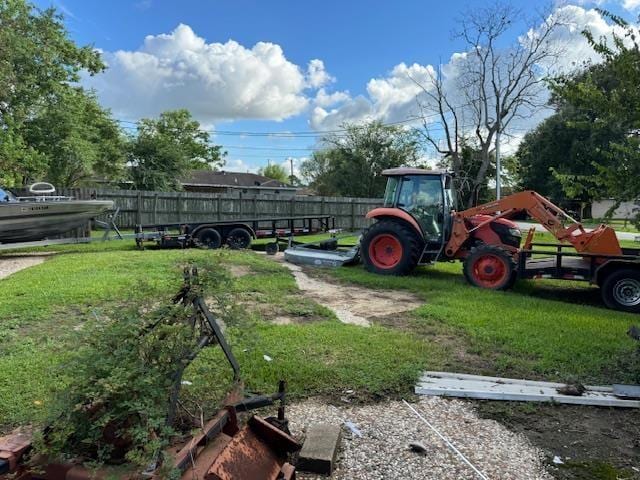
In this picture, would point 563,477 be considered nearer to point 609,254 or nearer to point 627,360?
point 627,360

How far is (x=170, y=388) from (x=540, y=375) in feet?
12.3

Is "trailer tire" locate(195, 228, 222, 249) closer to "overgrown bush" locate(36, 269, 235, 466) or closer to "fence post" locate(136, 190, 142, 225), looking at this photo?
"fence post" locate(136, 190, 142, 225)

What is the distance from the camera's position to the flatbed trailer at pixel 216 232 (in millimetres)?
14375

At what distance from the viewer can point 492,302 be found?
7.95 meters

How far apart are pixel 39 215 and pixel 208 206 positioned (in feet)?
29.9

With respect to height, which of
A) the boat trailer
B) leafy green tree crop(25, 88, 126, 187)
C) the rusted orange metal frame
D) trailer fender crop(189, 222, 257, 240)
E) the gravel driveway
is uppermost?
leafy green tree crop(25, 88, 126, 187)

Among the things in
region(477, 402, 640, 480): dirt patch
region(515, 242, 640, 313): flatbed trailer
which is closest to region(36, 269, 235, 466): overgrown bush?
region(477, 402, 640, 480): dirt patch

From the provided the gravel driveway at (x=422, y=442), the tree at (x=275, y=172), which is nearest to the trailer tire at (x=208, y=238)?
the gravel driveway at (x=422, y=442)

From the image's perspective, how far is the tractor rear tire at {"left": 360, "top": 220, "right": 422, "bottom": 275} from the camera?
414 inches

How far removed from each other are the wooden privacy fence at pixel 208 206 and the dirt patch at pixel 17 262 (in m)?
4.77

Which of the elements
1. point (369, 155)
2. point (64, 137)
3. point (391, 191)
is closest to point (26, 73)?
point (64, 137)

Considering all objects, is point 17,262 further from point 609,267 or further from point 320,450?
point 609,267

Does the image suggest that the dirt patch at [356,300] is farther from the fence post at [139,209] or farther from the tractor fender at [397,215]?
Answer: the fence post at [139,209]

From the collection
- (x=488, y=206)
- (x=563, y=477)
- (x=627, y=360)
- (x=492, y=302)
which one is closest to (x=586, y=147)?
(x=488, y=206)
